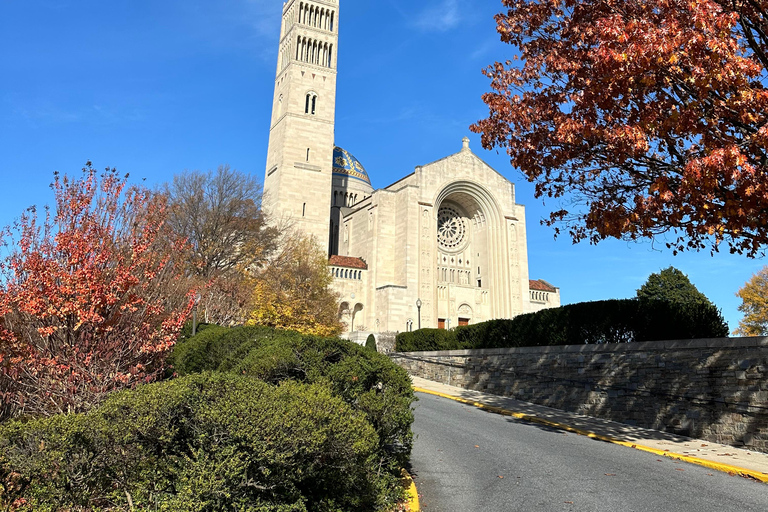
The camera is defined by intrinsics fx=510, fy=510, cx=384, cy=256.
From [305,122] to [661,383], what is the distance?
3891 centimetres

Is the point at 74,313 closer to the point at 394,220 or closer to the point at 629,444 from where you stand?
the point at 629,444

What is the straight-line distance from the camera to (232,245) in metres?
30.5

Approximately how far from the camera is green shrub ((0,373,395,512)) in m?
4.10

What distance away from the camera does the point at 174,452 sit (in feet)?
14.5

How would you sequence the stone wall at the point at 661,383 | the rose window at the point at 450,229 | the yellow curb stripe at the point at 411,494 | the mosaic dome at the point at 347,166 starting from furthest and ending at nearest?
1. the mosaic dome at the point at 347,166
2. the rose window at the point at 450,229
3. the stone wall at the point at 661,383
4. the yellow curb stripe at the point at 411,494

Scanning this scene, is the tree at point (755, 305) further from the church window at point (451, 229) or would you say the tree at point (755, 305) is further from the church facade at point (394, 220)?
the church window at point (451, 229)

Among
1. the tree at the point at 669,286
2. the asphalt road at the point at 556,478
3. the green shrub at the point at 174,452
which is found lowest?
the asphalt road at the point at 556,478

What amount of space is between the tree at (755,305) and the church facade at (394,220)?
617 inches

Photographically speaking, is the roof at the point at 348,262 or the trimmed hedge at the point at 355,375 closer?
the trimmed hedge at the point at 355,375

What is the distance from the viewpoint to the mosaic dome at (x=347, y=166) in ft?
190

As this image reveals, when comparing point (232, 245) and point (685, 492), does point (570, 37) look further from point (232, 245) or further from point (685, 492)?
point (232, 245)

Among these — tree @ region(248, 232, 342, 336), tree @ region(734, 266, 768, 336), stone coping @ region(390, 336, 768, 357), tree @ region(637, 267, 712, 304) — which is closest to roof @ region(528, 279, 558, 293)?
tree @ region(637, 267, 712, 304)

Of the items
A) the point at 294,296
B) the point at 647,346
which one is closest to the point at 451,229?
the point at 294,296

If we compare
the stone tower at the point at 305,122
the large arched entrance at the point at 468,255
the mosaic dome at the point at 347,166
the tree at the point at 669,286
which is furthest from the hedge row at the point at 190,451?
the mosaic dome at the point at 347,166
